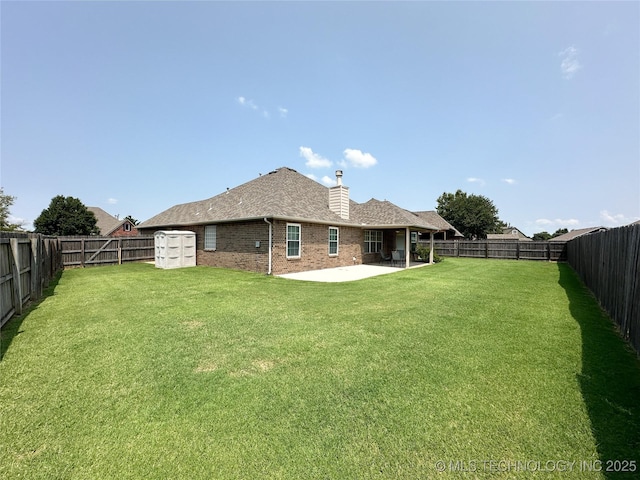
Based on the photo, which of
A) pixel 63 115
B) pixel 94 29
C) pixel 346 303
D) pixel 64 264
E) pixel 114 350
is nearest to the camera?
pixel 114 350

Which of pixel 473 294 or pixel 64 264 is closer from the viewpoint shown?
pixel 473 294

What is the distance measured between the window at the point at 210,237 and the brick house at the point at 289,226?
57 mm

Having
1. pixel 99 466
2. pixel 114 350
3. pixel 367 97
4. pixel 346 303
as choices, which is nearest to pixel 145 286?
pixel 114 350

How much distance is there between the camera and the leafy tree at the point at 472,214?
167ft

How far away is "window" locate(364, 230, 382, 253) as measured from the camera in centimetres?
1914

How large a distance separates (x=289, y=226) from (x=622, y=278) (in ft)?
36.6

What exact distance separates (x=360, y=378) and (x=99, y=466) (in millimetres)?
2523

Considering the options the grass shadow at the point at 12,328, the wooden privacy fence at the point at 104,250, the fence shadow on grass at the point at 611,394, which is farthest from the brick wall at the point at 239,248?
the fence shadow on grass at the point at 611,394

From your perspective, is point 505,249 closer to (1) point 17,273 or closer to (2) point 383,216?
(2) point 383,216

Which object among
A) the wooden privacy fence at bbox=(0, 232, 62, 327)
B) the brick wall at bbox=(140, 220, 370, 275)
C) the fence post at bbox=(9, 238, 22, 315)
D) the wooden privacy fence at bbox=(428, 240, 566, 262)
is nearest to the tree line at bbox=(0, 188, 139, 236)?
the brick wall at bbox=(140, 220, 370, 275)

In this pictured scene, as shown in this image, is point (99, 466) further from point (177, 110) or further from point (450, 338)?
point (177, 110)

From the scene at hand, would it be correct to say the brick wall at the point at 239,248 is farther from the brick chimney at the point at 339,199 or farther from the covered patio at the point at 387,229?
the covered patio at the point at 387,229

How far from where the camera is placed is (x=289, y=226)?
1371 centimetres

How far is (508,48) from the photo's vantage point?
11.6 metres
